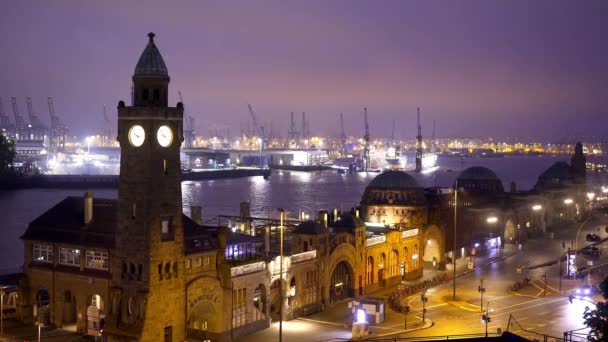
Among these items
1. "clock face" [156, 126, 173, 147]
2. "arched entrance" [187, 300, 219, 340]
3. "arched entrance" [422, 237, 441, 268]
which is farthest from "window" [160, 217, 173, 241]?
"arched entrance" [422, 237, 441, 268]

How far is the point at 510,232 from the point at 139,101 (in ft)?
225

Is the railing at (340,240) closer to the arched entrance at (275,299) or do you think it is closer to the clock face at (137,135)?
the arched entrance at (275,299)

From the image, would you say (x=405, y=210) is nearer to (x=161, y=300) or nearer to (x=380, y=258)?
(x=380, y=258)

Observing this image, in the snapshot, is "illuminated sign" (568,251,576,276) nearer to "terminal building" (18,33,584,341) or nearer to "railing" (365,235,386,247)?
"railing" (365,235,386,247)

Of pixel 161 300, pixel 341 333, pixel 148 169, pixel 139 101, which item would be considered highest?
pixel 139 101

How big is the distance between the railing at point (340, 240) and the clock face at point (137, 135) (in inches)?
802

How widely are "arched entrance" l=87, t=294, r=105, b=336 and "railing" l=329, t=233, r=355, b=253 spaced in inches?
759

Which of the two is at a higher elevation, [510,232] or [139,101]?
[139,101]

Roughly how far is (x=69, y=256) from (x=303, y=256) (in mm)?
16517

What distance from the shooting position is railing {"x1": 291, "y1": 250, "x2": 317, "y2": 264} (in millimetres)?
57688

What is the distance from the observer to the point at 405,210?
8256 centimetres

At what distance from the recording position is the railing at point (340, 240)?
205 feet

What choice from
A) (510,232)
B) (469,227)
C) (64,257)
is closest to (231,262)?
(64,257)

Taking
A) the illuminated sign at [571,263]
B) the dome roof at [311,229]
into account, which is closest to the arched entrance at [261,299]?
the dome roof at [311,229]
